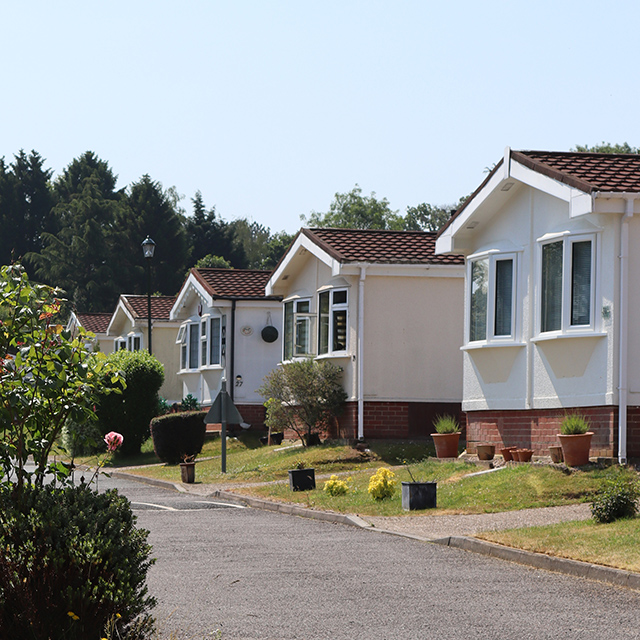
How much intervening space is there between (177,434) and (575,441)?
12.8 m

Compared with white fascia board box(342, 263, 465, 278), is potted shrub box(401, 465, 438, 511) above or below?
below

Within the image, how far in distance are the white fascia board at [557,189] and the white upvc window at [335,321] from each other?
7693mm

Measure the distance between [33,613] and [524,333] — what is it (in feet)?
48.4

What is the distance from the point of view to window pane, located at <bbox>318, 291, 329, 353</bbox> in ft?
89.0

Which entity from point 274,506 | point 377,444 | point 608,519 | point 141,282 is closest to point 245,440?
point 377,444

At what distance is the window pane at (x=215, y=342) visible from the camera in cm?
3606

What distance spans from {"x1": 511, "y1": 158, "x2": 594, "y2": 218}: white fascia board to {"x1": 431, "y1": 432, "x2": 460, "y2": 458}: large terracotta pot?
5052mm

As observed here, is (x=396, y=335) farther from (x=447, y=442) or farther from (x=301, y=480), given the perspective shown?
(x=301, y=480)

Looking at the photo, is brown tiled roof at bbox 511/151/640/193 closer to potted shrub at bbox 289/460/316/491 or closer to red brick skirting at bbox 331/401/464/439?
potted shrub at bbox 289/460/316/491

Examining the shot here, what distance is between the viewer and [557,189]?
1797 cm

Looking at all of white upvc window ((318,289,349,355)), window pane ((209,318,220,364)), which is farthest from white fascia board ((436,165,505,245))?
window pane ((209,318,220,364))

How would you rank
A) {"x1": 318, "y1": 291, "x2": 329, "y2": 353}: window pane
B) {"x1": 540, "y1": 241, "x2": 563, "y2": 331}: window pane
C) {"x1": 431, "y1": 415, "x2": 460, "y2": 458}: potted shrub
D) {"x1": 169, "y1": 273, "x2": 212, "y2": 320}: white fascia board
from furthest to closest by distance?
{"x1": 169, "y1": 273, "x2": 212, "y2": 320}: white fascia board
{"x1": 318, "y1": 291, "x2": 329, "y2": 353}: window pane
{"x1": 431, "y1": 415, "x2": 460, "y2": 458}: potted shrub
{"x1": 540, "y1": 241, "x2": 563, "y2": 331}: window pane

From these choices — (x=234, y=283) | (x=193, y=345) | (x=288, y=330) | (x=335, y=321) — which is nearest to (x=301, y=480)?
(x=335, y=321)

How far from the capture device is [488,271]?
20.4m
